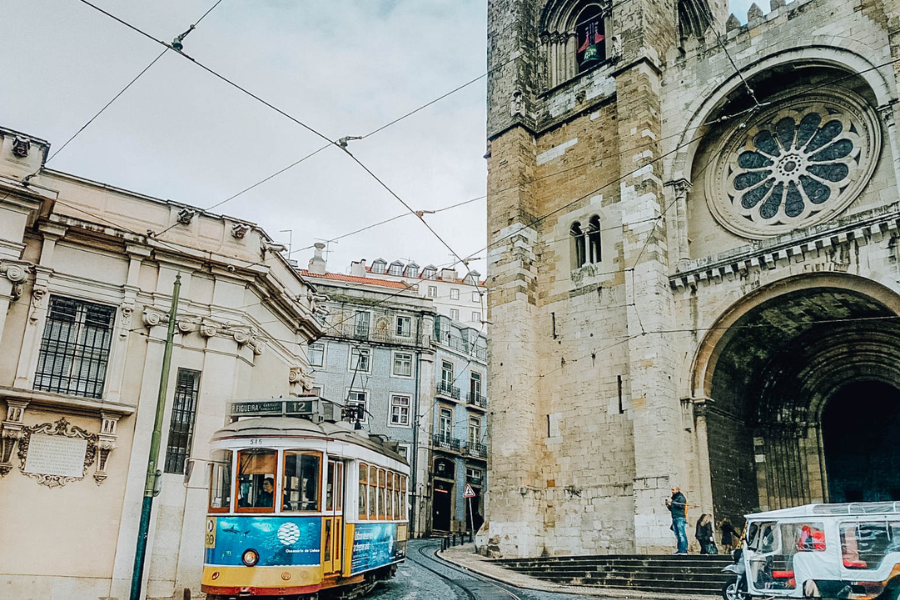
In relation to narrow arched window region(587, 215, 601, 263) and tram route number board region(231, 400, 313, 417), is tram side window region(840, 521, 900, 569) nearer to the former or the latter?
tram route number board region(231, 400, 313, 417)

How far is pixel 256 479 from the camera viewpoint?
9.39m

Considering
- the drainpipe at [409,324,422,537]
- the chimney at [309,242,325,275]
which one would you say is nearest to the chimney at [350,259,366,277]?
the chimney at [309,242,325,275]

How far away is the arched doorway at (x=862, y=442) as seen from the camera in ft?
56.3

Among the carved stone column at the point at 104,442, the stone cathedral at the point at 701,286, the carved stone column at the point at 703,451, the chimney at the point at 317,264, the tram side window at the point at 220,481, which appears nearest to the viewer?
the tram side window at the point at 220,481

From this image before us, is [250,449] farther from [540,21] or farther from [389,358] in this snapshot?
[389,358]

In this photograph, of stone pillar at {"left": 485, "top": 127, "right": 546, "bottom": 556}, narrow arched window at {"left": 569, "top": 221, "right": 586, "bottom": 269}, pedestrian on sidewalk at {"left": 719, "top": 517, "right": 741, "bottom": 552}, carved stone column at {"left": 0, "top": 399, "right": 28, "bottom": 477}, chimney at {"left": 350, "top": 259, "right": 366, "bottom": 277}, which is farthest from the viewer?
chimney at {"left": 350, "top": 259, "right": 366, "bottom": 277}

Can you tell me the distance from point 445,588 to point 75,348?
742cm

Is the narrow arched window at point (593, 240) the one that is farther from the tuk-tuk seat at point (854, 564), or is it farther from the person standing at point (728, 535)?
the tuk-tuk seat at point (854, 564)

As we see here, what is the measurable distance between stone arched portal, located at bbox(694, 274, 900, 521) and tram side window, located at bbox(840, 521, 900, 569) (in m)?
7.50

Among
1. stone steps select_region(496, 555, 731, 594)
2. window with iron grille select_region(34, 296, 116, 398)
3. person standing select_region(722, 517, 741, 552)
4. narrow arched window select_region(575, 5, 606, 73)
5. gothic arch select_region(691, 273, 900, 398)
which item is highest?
narrow arched window select_region(575, 5, 606, 73)

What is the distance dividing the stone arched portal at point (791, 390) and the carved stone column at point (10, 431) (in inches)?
511

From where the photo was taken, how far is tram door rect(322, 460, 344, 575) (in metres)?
9.42

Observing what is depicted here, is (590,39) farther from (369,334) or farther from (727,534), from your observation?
(369,334)

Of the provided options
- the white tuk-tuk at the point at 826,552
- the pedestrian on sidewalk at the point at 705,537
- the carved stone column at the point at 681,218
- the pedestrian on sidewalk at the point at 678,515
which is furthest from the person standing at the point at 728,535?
the carved stone column at the point at 681,218
